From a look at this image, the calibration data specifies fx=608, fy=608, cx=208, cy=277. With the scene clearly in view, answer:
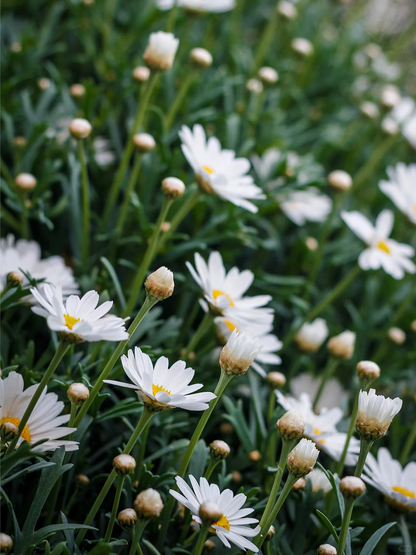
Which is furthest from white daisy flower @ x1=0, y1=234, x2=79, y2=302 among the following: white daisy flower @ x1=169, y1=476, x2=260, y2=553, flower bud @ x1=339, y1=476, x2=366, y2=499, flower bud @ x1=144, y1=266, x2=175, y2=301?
flower bud @ x1=339, y1=476, x2=366, y2=499

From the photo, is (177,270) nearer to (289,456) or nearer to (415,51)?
(289,456)

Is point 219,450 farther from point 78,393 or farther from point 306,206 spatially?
point 306,206

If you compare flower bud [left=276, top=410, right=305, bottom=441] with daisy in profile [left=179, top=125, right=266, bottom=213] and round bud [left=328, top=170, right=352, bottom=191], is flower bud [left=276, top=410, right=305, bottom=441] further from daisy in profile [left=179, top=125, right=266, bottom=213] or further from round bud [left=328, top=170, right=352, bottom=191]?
round bud [left=328, top=170, right=352, bottom=191]

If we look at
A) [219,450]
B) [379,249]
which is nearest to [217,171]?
[379,249]

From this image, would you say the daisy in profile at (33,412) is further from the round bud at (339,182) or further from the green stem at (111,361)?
the round bud at (339,182)

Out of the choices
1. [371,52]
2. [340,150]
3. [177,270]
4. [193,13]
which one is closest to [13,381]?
[177,270]
